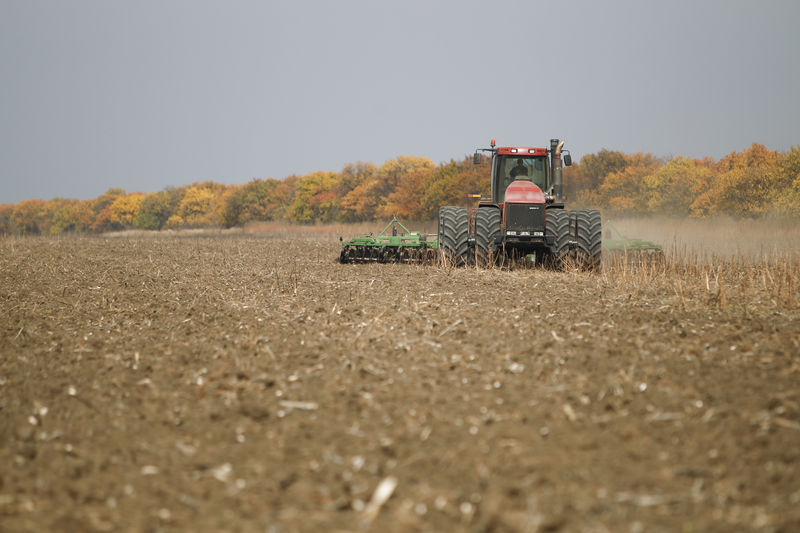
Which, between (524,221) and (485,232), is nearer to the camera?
(524,221)

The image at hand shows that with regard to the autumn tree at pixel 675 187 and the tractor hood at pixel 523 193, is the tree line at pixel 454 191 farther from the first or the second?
the tractor hood at pixel 523 193

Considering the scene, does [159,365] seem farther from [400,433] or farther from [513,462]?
[513,462]

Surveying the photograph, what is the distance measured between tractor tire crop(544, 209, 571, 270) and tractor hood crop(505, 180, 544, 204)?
1.52ft

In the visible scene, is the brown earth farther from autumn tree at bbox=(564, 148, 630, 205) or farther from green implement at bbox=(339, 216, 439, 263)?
autumn tree at bbox=(564, 148, 630, 205)

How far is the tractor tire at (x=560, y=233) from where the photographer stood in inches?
522

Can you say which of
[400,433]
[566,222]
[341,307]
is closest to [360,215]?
[566,222]

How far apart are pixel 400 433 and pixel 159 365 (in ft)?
9.13

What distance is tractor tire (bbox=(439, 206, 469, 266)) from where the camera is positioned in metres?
13.8

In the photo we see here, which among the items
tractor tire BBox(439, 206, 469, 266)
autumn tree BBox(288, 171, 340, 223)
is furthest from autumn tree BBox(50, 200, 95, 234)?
tractor tire BBox(439, 206, 469, 266)

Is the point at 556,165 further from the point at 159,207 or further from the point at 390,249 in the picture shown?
the point at 159,207

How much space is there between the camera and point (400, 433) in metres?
3.98

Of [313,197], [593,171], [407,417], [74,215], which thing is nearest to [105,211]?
[74,215]

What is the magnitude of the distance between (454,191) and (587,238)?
3366cm

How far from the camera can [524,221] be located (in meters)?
13.3
